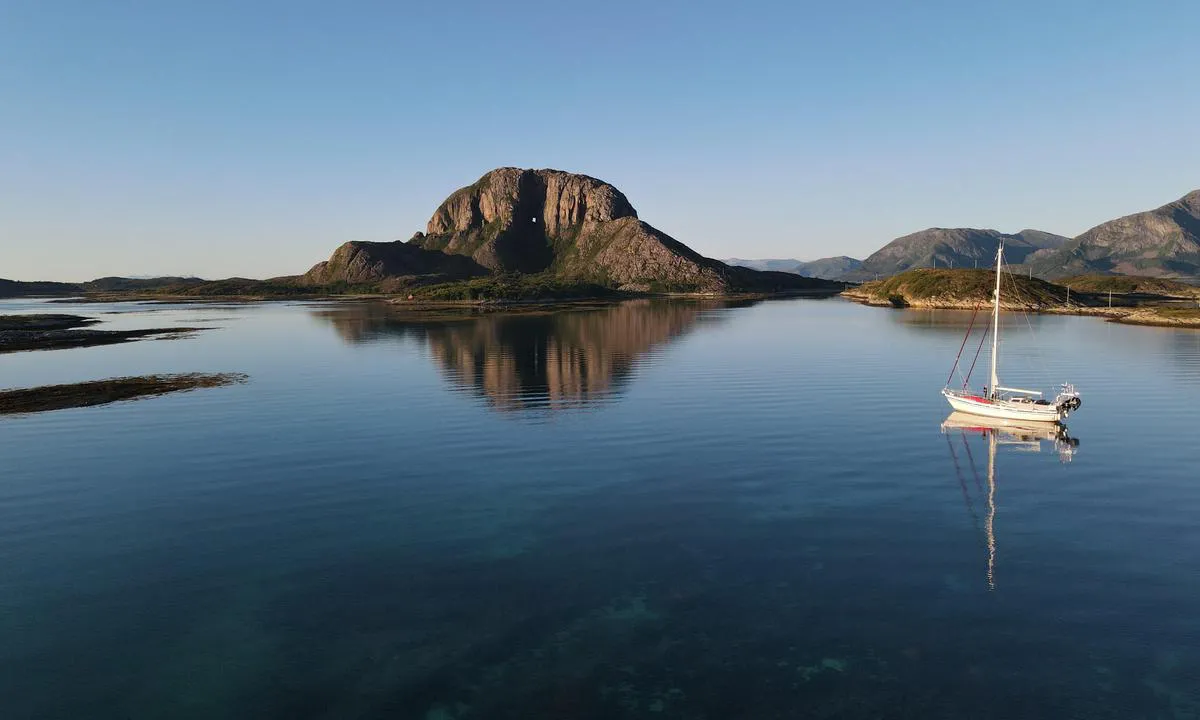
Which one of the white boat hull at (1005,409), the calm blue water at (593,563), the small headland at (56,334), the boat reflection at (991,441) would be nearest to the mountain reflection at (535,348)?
the calm blue water at (593,563)

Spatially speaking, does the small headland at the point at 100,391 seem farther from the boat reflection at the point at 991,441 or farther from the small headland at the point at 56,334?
the boat reflection at the point at 991,441

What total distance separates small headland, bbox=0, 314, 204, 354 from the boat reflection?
14190cm

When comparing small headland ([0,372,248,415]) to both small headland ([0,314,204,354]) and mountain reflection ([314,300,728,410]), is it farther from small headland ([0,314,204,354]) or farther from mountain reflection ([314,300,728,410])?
small headland ([0,314,204,354])

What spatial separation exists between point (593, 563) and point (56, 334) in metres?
155

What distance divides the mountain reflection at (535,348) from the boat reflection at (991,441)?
3425cm

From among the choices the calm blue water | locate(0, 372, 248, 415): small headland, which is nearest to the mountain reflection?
the calm blue water

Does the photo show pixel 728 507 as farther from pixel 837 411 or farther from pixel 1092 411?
pixel 1092 411

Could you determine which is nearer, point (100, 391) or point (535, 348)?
point (100, 391)

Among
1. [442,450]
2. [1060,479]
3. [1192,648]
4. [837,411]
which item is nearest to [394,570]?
[442,450]

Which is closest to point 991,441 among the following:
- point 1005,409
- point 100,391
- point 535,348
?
point 1005,409

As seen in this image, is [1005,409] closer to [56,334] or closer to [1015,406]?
[1015,406]

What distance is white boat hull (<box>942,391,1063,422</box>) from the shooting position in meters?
54.9

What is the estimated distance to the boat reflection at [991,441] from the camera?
38.8m

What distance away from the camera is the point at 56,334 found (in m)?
134
